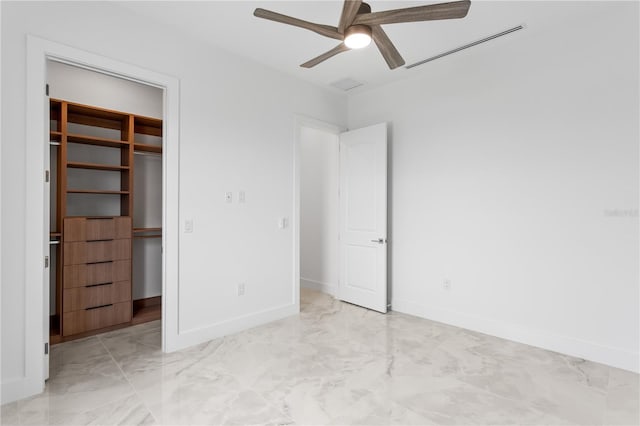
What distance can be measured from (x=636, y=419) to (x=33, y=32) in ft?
15.0

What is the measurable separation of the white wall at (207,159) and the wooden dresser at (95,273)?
0.96 meters

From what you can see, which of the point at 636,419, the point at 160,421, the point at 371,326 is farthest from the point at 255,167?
the point at 636,419

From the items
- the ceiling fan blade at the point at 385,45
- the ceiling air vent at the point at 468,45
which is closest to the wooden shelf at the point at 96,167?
the ceiling fan blade at the point at 385,45

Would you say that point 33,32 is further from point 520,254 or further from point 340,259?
point 520,254

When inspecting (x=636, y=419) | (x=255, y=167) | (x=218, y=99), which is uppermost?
(x=218, y=99)

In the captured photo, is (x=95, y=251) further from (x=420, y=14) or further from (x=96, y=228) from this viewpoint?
(x=420, y=14)

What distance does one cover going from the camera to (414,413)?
6.93 ft

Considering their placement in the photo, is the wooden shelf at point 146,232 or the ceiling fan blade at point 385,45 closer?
the ceiling fan blade at point 385,45

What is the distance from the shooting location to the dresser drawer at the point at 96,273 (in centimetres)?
329

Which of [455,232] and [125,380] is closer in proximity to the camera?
[125,380]

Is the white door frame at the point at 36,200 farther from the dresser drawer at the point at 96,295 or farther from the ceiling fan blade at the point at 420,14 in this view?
the ceiling fan blade at the point at 420,14

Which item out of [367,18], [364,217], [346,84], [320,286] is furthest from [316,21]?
[320,286]

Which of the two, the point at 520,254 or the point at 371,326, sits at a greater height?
the point at 520,254

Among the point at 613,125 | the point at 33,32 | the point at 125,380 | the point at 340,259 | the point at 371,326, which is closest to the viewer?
the point at 33,32
